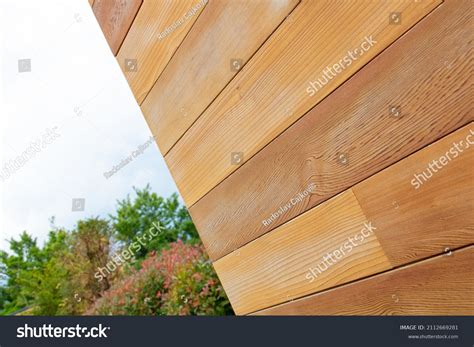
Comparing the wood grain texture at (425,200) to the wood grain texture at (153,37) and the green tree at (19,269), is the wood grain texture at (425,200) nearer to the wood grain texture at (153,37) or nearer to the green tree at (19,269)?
the wood grain texture at (153,37)

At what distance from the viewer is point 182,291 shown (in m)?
2.79

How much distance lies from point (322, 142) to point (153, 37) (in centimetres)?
64

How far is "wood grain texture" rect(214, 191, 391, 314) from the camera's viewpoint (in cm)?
81

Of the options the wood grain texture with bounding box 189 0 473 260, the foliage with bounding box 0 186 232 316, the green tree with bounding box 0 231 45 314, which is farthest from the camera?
the green tree with bounding box 0 231 45 314

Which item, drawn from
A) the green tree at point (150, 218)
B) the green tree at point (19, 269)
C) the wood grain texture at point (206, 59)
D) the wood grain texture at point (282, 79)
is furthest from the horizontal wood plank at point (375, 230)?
the green tree at point (19, 269)

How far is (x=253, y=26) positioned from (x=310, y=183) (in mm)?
349

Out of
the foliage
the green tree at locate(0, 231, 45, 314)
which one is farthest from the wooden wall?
the green tree at locate(0, 231, 45, 314)

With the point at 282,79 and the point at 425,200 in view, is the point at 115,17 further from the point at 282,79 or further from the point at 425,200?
the point at 425,200

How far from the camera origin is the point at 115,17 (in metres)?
1.40

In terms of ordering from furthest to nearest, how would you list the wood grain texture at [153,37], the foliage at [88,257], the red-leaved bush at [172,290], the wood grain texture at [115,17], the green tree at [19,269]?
the green tree at [19,269]
the foliage at [88,257]
the red-leaved bush at [172,290]
the wood grain texture at [115,17]
the wood grain texture at [153,37]

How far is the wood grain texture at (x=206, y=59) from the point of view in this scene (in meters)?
0.94

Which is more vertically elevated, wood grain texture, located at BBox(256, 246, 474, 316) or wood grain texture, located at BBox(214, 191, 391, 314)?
wood grain texture, located at BBox(214, 191, 391, 314)

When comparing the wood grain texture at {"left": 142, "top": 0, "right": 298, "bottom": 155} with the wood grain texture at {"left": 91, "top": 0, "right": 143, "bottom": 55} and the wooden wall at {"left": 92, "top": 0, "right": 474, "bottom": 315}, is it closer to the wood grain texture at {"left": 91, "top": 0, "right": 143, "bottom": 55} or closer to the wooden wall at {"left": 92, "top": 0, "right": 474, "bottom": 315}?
the wooden wall at {"left": 92, "top": 0, "right": 474, "bottom": 315}

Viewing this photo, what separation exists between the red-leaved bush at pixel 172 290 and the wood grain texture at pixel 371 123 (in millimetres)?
1643
